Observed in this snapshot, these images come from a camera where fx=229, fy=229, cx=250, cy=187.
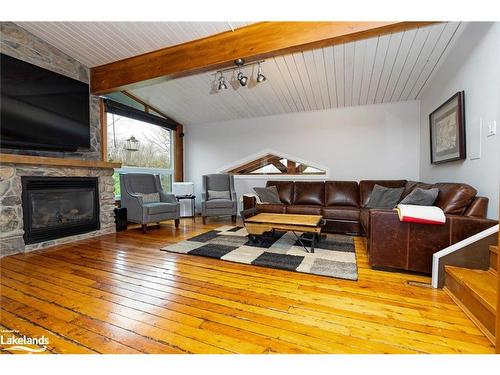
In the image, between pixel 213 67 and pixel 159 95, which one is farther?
pixel 159 95

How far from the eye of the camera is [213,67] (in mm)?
2787

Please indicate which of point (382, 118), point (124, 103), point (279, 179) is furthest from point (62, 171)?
point (382, 118)

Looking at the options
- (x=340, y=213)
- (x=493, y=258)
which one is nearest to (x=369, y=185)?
(x=340, y=213)

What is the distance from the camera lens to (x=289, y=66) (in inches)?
136

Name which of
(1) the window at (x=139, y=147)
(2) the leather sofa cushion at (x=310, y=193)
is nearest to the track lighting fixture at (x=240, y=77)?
(2) the leather sofa cushion at (x=310, y=193)

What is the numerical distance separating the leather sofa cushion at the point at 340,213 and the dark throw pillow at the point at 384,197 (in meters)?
0.32

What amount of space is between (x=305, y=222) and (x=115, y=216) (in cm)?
314

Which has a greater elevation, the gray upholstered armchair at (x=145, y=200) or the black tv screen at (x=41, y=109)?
the black tv screen at (x=41, y=109)

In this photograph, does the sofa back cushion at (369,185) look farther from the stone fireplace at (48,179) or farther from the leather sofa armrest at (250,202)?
the stone fireplace at (48,179)

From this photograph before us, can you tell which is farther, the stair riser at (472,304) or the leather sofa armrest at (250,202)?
the leather sofa armrest at (250,202)

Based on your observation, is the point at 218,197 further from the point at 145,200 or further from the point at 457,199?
the point at 457,199

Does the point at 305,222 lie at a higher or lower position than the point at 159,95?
lower

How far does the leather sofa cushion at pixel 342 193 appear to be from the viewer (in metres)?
3.98
